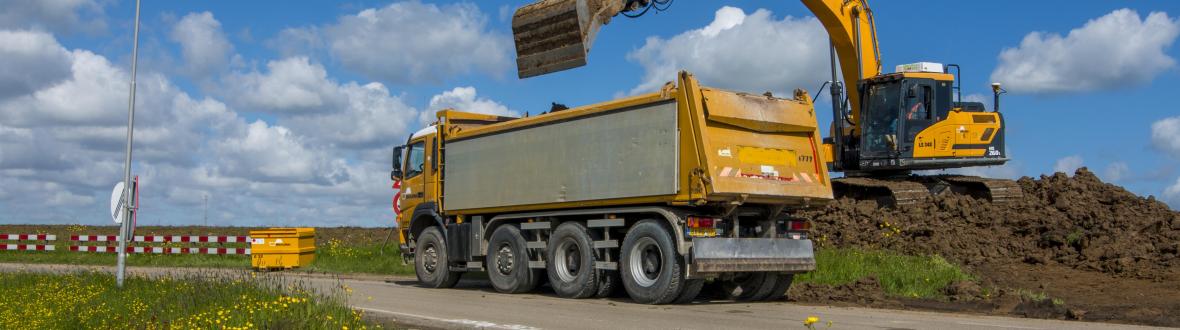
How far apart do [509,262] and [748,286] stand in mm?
3682

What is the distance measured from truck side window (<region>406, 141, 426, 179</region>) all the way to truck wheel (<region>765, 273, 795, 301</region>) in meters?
6.88

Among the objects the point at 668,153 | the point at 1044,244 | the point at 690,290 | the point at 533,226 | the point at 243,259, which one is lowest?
the point at 690,290

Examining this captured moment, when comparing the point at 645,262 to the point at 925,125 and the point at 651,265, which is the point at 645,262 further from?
the point at 925,125

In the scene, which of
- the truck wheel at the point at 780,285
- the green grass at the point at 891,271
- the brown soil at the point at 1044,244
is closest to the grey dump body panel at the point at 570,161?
the truck wheel at the point at 780,285

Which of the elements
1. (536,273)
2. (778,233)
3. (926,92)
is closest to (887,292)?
(778,233)

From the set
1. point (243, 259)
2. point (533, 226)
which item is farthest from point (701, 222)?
point (243, 259)

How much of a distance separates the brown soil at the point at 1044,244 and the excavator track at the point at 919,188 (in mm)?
320

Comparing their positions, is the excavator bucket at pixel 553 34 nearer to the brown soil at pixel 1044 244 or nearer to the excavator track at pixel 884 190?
the brown soil at pixel 1044 244

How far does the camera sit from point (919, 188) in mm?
22188

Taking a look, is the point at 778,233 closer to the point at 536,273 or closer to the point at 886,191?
the point at 536,273

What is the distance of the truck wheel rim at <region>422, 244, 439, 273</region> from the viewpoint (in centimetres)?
1870

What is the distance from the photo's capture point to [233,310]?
32.9 ft

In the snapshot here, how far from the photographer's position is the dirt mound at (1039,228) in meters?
18.1

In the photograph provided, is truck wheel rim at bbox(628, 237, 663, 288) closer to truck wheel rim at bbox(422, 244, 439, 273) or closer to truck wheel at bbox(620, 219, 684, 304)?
truck wheel at bbox(620, 219, 684, 304)
